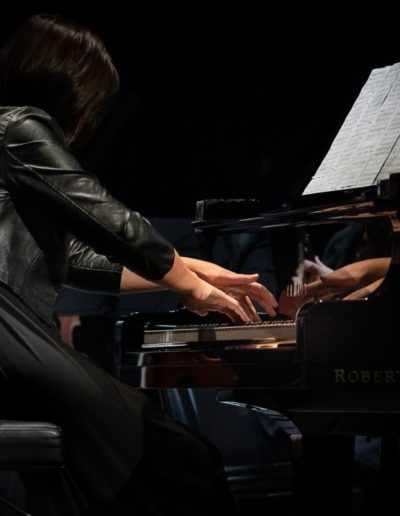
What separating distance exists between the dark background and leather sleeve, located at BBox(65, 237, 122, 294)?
323 cm

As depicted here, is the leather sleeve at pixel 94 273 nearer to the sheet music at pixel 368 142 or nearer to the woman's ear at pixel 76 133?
the woman's ear at pixel 76 133

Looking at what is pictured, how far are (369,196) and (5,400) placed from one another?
0.87m

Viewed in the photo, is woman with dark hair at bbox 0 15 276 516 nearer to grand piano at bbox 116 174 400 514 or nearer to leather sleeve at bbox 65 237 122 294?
grand piano at bbox 116 174 400 514

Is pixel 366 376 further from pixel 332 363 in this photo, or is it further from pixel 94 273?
pixel 94 273

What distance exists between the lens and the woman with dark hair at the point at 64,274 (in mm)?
1945

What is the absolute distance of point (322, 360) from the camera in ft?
6.03

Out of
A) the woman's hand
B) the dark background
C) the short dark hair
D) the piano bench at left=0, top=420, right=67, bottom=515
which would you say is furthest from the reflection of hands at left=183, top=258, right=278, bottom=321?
the dark background

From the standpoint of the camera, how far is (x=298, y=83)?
591 cm

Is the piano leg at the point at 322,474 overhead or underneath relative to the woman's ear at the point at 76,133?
underneath

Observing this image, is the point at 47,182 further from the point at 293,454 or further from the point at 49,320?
the point at 293,454

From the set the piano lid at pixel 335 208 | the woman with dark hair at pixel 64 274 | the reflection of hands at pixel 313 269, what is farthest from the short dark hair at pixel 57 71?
the reflection of hands at pixel 313 269

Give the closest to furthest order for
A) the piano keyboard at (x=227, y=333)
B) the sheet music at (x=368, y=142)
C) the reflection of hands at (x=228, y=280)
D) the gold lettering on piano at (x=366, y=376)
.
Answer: the gold lettering on piano at (x=366, y=376) < the piano keyboard at (x=227, y=333) < the sheet music at (x=368, y=142) < the reflection of hands at (x=228, y=280)

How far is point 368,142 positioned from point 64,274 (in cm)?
77

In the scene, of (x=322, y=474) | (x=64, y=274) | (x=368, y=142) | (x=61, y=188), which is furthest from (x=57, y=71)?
(x=322, y=474)
